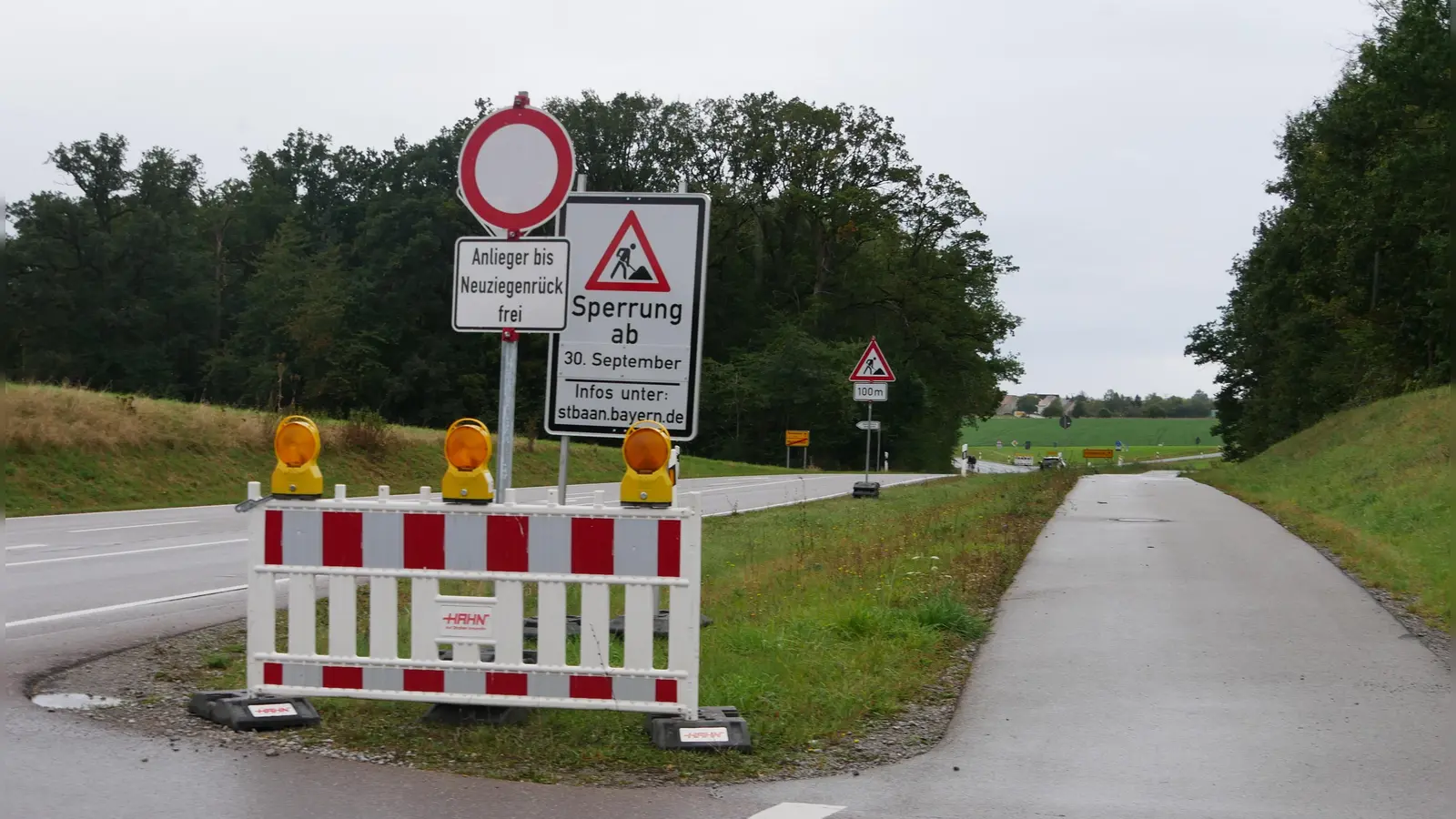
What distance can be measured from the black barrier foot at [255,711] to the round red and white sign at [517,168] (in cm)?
253

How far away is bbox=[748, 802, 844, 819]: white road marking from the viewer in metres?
4.59

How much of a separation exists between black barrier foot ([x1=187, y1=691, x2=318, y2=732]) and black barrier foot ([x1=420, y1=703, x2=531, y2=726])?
52cm

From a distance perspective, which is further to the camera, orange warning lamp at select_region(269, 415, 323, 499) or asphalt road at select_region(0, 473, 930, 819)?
orange warning lamp at select_region(269, 415, 323, 499)

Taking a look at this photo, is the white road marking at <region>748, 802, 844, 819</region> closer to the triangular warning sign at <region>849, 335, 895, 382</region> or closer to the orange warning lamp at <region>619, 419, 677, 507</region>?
the orange warning lamp at <region>619, 419, 677, 507</region>

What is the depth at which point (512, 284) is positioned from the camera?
6.32m

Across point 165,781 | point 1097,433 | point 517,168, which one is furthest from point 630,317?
point 1097,433

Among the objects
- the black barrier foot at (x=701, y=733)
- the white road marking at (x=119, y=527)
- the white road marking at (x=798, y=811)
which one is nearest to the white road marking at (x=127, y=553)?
Result: the white road marking at (x=119, y=527)

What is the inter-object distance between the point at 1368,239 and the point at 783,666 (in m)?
43.1

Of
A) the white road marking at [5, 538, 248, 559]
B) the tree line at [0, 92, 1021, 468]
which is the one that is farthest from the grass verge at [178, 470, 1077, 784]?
the tree line at [0, 92, 1021, 468]

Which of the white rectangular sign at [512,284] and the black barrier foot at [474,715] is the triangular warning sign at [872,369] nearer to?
the white rectangular sign at [512,284]

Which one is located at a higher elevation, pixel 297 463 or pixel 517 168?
pixel 517 168

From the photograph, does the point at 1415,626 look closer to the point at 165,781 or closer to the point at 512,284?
the point at 512,284

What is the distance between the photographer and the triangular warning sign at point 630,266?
8.22 metres

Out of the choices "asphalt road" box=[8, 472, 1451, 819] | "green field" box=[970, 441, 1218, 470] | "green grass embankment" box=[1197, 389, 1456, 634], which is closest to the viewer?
"asphalt road" box=[8, 472, 1451, 819]
